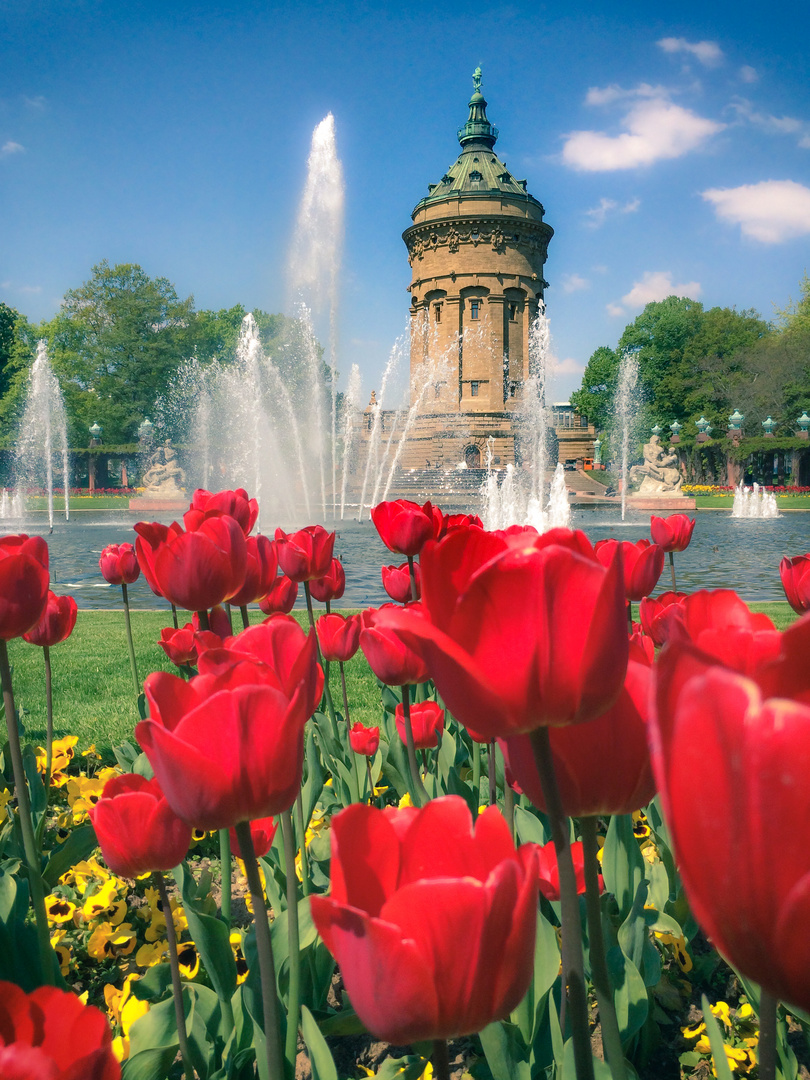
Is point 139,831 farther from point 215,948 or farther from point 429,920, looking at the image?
point 429,920

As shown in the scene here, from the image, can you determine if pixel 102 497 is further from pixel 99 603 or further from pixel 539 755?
pixel 539 755

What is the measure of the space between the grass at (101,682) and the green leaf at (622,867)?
2611 mm

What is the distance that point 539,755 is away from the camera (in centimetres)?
66

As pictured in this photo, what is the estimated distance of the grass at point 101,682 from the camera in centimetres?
447

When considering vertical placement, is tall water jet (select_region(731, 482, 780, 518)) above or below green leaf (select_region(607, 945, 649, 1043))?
above

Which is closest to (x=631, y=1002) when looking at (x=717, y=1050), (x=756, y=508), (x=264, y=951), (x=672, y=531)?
(x=717, y=1050)

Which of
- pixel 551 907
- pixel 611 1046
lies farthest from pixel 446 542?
pixel 551 907

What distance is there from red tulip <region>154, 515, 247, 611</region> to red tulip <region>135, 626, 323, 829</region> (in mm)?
578

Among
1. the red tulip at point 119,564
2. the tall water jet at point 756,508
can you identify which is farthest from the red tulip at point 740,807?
the tall water jet at point 756,508

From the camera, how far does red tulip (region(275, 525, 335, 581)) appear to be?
7.70 ft

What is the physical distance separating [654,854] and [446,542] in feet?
7.56

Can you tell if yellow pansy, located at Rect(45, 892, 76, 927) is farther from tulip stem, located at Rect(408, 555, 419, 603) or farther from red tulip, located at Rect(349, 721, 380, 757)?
tulip stem, located at Rect(408, 555, 419, 603)

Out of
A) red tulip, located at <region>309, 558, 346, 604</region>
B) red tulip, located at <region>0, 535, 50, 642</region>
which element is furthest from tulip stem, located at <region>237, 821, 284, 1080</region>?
red tulip, located at <region>309, 558, 346, 604</region>

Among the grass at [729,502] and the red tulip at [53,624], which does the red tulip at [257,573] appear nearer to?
the red tulip at [53,624]
